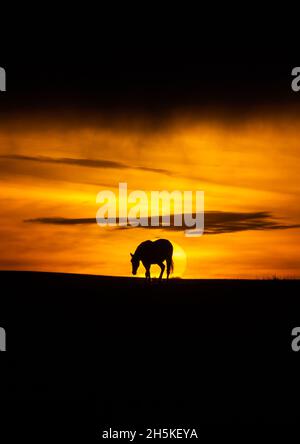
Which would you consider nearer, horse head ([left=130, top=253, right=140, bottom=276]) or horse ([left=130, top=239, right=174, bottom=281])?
horse ([left=130, top=239, right=174, bottom=281])

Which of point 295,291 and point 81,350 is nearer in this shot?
point 81,350

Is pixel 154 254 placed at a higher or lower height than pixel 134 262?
higher

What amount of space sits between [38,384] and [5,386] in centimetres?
56

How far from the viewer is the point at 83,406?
41.4ft

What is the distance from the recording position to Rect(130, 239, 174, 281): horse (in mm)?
32219

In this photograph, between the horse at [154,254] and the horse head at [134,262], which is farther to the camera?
the horse head at [134,262]

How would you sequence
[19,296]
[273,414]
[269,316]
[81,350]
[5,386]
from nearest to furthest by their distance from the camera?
[273,414] < [5,386] < [81,350] < [269,316] < [19,296]

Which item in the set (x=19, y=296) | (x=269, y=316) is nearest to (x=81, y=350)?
(x=269, y=316)

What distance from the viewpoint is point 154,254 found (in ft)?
106

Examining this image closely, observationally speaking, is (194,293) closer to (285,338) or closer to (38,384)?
(285,338)

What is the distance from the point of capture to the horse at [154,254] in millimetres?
32219

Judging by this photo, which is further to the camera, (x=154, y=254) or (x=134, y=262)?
(x=134, y=262)
